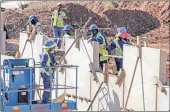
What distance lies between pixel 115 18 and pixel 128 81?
2430 cm

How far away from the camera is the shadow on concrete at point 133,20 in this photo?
37.3 meters

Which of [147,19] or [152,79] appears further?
[147,19]

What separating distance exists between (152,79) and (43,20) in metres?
23.9

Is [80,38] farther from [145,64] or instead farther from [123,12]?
[123,12]

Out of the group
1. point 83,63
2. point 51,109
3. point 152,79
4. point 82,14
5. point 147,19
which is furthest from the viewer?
point 147,19

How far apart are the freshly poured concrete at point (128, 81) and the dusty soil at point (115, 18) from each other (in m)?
16.6

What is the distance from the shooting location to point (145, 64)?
504 inches

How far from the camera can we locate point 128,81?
13.7 metres

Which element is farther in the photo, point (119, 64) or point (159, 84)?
point (119, 64)

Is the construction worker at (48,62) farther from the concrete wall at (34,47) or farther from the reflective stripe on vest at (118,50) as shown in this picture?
the concrete wall at (34,47)

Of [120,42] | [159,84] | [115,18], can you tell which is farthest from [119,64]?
[115,18]

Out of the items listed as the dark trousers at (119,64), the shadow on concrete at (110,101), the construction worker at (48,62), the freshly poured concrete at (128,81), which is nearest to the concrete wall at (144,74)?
the freshly poured concrete at (128,81)

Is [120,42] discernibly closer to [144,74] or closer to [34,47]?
[144,74]

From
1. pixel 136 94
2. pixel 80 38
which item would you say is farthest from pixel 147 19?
pixel 136 94
